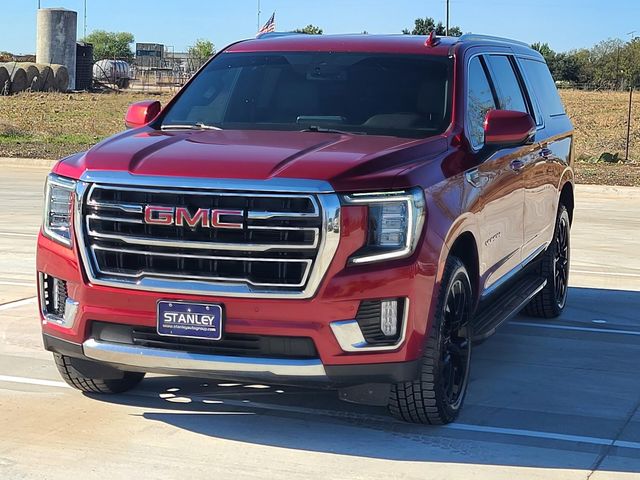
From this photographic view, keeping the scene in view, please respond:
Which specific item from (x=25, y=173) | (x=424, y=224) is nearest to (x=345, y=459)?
(x=424, y=224)

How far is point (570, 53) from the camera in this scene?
105 meters

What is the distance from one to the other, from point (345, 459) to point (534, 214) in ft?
10.4

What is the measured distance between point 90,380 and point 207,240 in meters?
1.40

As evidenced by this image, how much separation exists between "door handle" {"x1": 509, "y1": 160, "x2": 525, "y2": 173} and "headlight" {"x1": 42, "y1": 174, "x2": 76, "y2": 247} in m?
2.87

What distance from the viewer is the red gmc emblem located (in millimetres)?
5027

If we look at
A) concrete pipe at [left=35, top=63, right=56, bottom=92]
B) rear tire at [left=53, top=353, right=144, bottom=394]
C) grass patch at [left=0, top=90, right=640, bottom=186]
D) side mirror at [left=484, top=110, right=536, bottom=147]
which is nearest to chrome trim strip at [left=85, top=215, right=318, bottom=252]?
rear tire at [left=53, top=353, right=144, bottom=394]

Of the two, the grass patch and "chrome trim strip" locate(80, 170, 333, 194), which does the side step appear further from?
the grass patch

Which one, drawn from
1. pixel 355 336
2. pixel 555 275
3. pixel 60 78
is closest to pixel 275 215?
pixel 355 336

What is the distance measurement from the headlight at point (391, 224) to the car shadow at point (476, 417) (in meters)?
1.00

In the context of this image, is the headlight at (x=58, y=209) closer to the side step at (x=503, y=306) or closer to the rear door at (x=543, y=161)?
the side step at (x=503, y=306)

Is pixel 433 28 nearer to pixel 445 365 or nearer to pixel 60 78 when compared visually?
pixel 445 365

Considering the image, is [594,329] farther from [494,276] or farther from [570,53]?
[570,53]

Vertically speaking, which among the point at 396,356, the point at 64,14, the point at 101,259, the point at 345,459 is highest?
the point at 64,14

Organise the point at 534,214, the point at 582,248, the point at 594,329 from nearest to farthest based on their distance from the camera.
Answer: the point at 534,214 < the point at 594,329 < the point at 582,248
